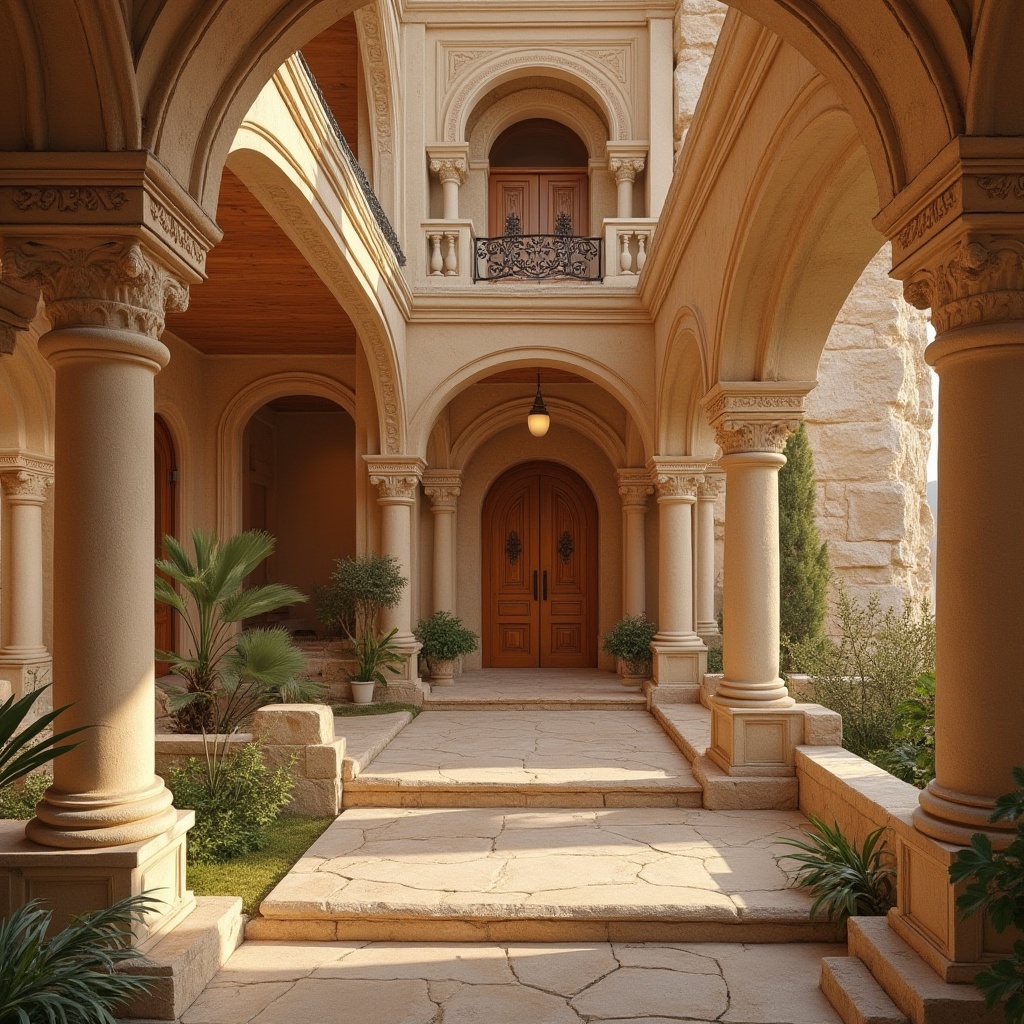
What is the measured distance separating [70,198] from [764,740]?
5902mm

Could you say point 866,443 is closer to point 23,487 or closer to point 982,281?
point 23,487

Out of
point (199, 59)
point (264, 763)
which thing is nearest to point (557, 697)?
point (264, 763)

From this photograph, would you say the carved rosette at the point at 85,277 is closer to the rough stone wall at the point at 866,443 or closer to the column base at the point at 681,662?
the column base at the point at 681,662

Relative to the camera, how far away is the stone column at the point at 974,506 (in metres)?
3.53

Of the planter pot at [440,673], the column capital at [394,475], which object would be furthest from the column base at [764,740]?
the planter pot at [440,673]

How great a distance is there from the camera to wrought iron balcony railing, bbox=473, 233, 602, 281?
1231 centimetres

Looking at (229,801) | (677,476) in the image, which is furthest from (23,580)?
(677,476)

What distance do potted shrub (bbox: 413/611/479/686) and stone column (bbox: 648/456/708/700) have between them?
2.71 metres

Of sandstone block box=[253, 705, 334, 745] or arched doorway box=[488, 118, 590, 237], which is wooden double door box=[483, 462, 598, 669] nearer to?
arched doorway box=[488, 118, 590, 237]

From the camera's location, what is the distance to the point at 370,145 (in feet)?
38.5

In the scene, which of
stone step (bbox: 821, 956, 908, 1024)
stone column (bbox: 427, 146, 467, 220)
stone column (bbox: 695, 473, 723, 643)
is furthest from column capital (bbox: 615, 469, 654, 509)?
stone step (bbox: 821, 956, 908, 1024)

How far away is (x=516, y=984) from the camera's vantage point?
14.5 feet

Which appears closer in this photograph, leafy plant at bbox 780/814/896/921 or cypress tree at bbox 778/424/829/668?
leafy plant at bbox 780/814/896/921

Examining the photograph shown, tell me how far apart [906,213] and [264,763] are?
5.56 metres
